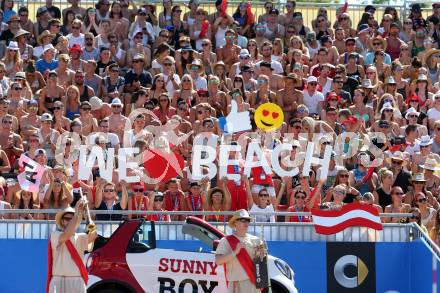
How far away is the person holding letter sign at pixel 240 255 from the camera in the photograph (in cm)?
1728

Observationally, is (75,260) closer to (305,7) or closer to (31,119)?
(31,119)

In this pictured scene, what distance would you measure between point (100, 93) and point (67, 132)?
237 centimetres

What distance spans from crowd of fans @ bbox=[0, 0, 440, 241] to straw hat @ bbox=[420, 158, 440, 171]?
2cm

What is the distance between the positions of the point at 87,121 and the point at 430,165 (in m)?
5.81

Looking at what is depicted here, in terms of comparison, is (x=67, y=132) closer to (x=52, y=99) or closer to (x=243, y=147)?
(x=52, y=99)

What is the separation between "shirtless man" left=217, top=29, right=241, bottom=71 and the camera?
27.3 m

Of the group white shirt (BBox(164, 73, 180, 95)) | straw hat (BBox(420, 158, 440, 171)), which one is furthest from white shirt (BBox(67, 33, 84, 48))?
straw hat (BBox(420, 158, 440, 171))

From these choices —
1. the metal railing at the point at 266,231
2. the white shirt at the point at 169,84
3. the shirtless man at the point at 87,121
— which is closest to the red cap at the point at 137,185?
the metal railing at the point at 266,231

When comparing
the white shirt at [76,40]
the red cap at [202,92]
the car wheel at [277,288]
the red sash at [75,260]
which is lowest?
the car wheel at [277,288]

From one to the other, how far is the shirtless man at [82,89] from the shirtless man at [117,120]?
1.14 meters

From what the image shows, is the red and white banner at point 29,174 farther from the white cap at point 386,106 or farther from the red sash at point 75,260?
the white cap at point 386,106

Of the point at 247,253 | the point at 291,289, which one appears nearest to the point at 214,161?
the point at 291,289

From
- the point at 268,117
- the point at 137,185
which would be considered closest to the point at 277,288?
the point at 137,185

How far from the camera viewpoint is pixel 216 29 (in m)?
28.3
